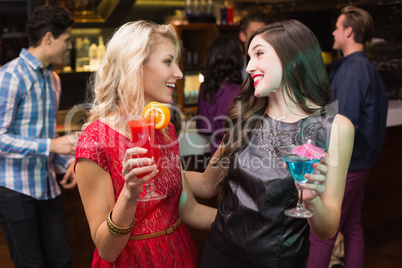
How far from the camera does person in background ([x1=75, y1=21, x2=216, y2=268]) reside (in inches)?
62.2

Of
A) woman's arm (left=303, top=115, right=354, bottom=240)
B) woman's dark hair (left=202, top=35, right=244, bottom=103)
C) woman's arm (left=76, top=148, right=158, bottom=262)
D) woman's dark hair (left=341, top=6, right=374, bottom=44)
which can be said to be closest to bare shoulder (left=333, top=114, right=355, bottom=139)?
woman's arm (left=303, top=115, right=354, bottom=240)

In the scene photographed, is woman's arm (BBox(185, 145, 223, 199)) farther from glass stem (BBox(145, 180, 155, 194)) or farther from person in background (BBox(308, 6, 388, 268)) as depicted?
person in background (BBox(308, 6, 388, 268))

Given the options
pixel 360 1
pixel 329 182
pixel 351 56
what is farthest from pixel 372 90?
pixel 360 1

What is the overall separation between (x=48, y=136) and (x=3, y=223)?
1.82ft

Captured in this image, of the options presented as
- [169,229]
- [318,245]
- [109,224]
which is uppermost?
[109,224]

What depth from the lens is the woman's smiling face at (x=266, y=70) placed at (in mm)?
1734

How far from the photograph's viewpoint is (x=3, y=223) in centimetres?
277

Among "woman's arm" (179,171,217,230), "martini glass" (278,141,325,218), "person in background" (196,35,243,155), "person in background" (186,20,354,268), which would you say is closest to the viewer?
"martini glass" (278,141,325,218)

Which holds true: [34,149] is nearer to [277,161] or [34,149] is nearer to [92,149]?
[92,149]

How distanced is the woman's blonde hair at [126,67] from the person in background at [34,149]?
3.67 ft

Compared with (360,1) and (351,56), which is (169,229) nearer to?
(351,56)

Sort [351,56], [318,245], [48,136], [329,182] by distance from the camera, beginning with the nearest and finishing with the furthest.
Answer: [329,182] → [48,136] → [318,245] → [351,56]

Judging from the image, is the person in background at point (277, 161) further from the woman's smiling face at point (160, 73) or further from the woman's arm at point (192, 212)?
the woman's smiling face at point (160, 73)

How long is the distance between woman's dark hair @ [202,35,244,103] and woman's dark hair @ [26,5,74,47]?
3.61 feet
